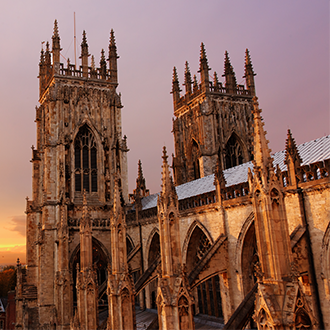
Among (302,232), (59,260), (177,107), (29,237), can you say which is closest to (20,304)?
(29,237)

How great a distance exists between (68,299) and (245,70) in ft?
85.7

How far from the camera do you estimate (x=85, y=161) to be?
3278cm

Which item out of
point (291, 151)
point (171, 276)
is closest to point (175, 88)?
point (291, 151)

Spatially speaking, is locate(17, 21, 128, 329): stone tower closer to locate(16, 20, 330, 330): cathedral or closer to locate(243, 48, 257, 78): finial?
locate(16, 20, 330, 330): cathedral

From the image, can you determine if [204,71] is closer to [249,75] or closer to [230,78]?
[230,78]

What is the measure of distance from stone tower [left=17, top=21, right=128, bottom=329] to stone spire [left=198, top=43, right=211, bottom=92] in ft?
25.7

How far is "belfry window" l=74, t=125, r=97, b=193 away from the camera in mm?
32281

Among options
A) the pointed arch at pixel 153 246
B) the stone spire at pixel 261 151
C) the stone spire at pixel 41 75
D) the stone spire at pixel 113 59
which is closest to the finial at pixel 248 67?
the stone spire at pixel 113 59

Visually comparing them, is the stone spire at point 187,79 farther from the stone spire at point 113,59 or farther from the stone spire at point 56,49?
the stone spire at point 56,49

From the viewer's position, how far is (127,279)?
54.7 ft

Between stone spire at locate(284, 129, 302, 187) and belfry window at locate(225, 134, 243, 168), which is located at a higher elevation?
belfry window at locate(225, 134, 243, 168)

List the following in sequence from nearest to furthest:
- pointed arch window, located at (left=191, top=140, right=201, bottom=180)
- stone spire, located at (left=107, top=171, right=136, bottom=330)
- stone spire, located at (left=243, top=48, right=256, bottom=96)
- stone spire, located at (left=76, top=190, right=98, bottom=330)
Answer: stone spire, located at (left=107, top=171, right=136, bottom=330) → stone spire, located at (left=76, top=190, right=98, bottom=330) → pointed arch window, located at (left=191, top=140, right=201, bottom=180) → stone spire, located at (left=243, top=48, right=256, bottom=96)

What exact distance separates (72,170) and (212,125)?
12.7 meters

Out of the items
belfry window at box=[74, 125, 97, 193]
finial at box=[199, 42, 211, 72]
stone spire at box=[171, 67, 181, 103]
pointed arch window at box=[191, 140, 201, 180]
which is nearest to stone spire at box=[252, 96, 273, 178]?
belfry window at box=[74, 125, 97, 193]
